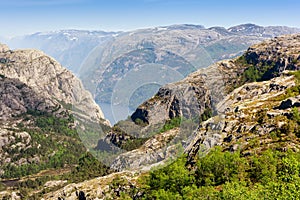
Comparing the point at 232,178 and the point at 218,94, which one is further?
the point at 218,94

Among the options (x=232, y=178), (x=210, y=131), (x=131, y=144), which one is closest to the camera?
(x=232, y=178)

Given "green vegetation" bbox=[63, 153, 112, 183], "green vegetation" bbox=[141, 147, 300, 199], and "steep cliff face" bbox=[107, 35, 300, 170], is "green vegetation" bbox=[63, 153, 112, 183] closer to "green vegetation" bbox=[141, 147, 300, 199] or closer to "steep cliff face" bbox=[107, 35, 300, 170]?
"steep cliff face" bbox=[107, 35, 300, 170]

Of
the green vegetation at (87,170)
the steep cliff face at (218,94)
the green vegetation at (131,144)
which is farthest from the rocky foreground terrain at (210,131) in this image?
the green vegetation at (87,170)

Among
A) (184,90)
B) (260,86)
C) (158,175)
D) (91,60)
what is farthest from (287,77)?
(91,60)

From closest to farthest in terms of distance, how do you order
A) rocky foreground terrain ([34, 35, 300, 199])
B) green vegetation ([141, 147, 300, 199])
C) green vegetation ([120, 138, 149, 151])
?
green vegetation ([141, 147, 300, 199]) < rocky foreground terrain ([34, 35, 300, 199]) < green vegetation ([120, 138, 149, 151])

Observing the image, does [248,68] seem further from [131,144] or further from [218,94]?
[131,144]

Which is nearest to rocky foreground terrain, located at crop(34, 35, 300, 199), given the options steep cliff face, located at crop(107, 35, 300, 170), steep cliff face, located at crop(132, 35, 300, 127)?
steep cliff face, located at crop(107, 35, 300, 170)

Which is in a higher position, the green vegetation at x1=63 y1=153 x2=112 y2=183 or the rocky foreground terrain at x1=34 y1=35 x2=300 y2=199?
the rocky foreground terrain at x1=34 y1=35 x2=300 y2=199

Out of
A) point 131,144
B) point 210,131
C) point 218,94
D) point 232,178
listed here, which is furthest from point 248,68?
point 232,178

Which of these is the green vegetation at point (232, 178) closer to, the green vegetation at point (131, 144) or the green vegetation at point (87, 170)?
the green vegetation at point (131, 144)
